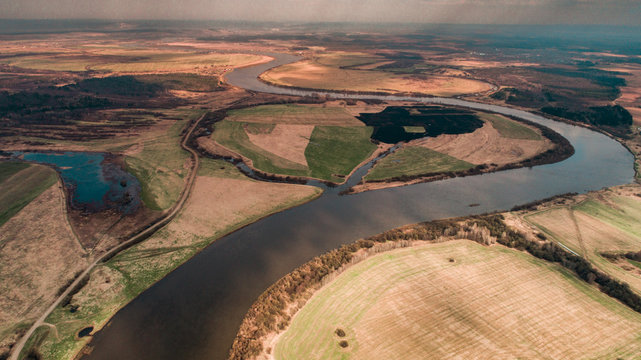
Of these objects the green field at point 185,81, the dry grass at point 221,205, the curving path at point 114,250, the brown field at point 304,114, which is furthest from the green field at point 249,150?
the green field at point 185,81

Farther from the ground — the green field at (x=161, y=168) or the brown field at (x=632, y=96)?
the brown field at (x=632, y=96)

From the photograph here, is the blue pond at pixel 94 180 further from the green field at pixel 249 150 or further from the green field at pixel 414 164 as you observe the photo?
the green field at pixel 414 164

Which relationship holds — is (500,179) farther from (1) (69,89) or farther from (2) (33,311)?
(1) (69,89)

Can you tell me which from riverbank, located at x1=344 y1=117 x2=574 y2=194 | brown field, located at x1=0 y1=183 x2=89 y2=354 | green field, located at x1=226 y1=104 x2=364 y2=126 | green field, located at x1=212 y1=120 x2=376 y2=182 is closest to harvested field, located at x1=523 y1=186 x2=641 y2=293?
riverbank, located at x1=344 y1=117 x2=574 y2=194

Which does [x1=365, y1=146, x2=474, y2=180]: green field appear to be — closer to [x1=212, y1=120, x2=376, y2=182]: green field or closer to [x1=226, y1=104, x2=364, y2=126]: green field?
[x1=212, y1=120, x2=376, y2=182]: green field

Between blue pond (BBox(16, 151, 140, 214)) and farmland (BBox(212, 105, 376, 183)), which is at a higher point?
farmland (BBox(212, 105, 376, 183))

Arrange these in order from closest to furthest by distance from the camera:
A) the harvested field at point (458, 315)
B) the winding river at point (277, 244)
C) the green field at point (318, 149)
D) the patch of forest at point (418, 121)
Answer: the harvested field at point (458, 315), the winding river at point (277, 244), the green field at point (318, 149), the patch of forest at point (418, 121)

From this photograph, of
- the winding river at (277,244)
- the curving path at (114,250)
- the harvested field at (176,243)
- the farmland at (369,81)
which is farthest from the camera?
the farmland at (369,81)

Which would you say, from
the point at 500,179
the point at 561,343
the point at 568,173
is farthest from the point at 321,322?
the point at 568,173
